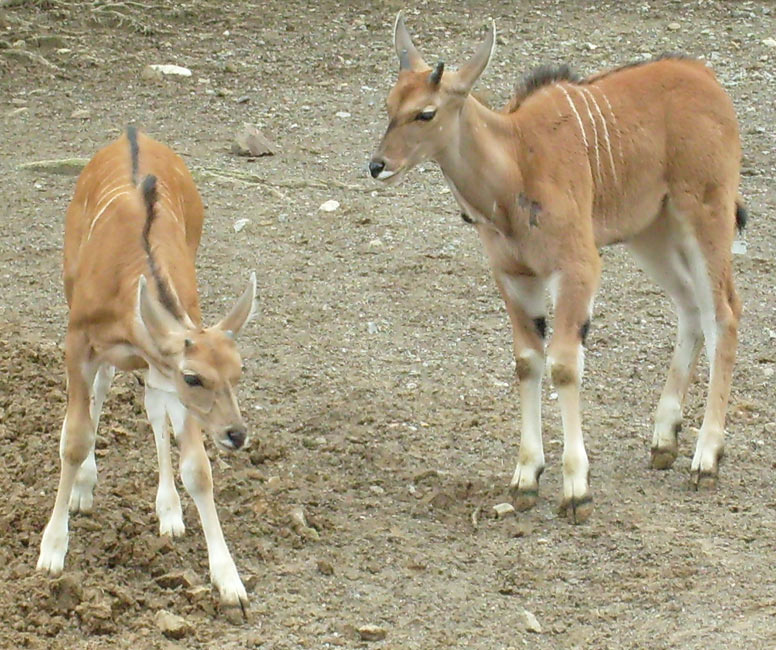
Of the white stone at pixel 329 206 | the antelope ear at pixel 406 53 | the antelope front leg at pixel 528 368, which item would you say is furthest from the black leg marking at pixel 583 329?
the white stone at pixel 329 206

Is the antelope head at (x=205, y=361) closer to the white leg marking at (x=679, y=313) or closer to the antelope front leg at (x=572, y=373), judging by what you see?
the antelope front leg at (x=572, y=373)

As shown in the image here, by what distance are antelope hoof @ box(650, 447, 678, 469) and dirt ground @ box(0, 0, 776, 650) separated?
0.24 feet

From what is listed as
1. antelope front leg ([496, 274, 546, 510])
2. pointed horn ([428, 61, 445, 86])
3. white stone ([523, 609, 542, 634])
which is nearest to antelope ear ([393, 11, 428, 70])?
pointed horn ([428, 61, 445, 86])

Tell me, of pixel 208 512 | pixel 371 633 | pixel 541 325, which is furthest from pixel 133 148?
pixel 371 633

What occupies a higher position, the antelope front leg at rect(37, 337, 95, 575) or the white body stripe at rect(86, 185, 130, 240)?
the white body stripe at rect(86, 185, 130, 240)

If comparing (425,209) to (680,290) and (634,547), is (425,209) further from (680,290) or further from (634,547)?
(634,547)

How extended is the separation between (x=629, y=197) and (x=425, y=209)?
3459mm

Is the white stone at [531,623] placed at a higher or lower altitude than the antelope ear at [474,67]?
lower

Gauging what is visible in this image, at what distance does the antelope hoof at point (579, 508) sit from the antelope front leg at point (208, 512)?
1449 mm

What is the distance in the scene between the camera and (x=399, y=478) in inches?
247

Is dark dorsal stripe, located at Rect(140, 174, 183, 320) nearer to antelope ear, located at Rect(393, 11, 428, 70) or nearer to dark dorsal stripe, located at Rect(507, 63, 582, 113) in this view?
antelope ear, located at Rect(393, 11, 428, 70)

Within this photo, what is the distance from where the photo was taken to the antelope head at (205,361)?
4801 mm

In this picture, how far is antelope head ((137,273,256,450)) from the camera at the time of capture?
189 inches

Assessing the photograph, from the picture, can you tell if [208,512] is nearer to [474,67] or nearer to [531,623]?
[531,623]
